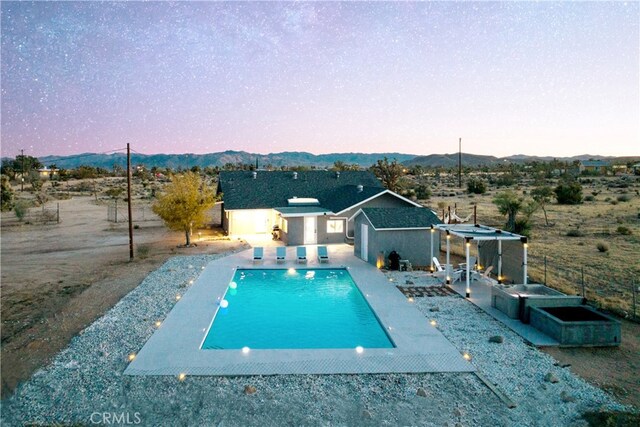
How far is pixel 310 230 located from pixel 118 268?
36.4ft

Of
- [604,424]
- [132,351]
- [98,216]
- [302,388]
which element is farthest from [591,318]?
[98,216]

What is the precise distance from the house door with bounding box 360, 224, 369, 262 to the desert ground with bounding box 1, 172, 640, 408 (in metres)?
7.51

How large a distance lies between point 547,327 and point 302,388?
706 cm

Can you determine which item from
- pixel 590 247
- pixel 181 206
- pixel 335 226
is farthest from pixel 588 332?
pixel 181 206

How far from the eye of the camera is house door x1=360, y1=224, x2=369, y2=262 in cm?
2150

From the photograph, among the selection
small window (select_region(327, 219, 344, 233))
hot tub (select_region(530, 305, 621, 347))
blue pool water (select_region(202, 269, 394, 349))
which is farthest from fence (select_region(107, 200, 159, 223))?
hot tub (select_region(530, 305, 621, 347))

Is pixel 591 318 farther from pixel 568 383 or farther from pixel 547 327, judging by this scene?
pixel 568 383

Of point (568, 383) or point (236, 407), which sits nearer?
point (236, 407)

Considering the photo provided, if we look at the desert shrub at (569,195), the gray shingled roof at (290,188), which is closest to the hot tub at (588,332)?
the gray shingled roof at (290,188)

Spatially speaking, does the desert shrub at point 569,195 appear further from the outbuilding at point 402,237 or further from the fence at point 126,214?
the fence at point 126,214

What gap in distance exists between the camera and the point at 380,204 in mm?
26312

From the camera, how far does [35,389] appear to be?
856 cm

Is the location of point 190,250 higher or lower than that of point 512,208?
lower

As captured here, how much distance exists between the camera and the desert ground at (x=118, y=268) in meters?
10.1
